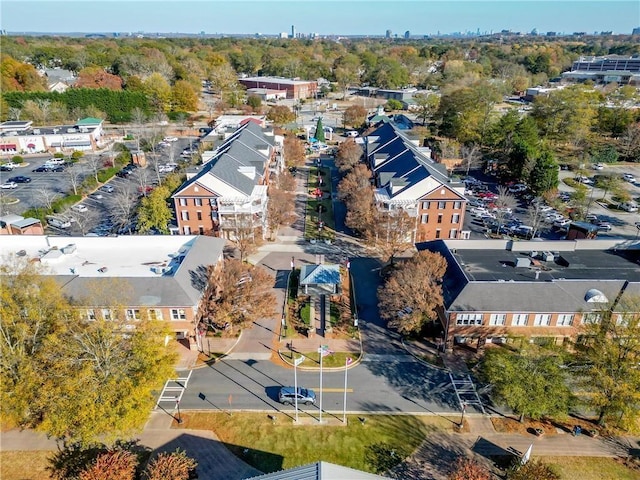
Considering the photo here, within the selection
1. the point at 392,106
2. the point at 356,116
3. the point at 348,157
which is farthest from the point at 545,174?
the point at 392,106

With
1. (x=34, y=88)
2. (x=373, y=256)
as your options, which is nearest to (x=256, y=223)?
(x=373, y=256)

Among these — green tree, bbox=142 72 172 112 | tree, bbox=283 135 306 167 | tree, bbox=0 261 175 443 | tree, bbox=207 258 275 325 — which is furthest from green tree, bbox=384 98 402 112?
tree, bbox=0 261 175 443

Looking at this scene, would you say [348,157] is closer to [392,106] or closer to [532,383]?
[532,383]

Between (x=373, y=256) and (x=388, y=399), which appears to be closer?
(x=388, y=399)

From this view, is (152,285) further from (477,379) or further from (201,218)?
(477,379)

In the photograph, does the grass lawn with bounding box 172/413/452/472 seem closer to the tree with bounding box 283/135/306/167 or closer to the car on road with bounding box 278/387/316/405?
the car on road with bounding box 278/387/316/405

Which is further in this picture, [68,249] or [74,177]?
[74,177]
